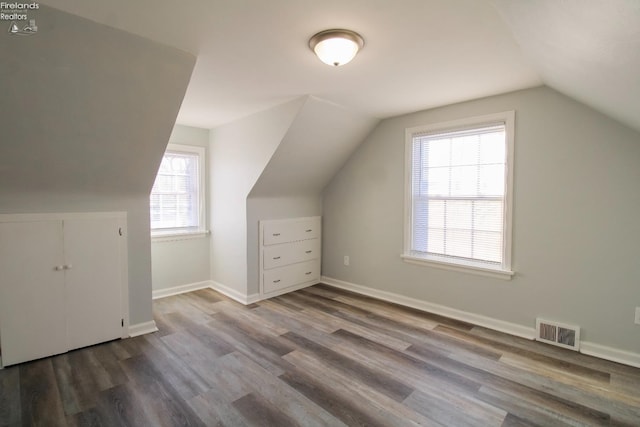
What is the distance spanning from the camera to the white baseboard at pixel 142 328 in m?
2.92

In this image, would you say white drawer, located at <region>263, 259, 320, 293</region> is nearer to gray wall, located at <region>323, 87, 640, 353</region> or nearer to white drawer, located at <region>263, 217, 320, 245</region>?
white drawer, located at <region>263, 217, 320, 245</region>

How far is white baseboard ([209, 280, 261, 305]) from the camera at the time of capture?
3.81 meters

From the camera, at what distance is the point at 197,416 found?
1.85m

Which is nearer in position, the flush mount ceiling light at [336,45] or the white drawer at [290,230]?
the flush mount ceiling light at [336,45]

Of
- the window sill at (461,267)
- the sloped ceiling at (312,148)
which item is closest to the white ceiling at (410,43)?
the sloped ceiling at (312,148)

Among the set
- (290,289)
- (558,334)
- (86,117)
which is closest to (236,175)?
(290,289)

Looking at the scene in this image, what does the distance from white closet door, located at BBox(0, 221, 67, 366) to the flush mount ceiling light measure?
2.55m

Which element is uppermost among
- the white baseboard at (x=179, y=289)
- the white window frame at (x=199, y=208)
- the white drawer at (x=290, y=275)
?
the white window frame at (x=199, y=208)

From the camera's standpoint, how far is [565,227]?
2684 mm

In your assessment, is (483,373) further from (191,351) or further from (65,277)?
(65,277)

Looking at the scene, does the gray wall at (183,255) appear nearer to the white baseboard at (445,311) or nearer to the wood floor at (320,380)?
the wood floor at (320,380)

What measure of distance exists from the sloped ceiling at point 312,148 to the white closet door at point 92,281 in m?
1.58

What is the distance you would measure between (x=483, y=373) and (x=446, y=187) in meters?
1.88

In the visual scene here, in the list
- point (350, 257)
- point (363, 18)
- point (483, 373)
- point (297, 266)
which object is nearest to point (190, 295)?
point (297, 266)
